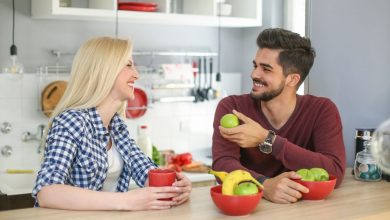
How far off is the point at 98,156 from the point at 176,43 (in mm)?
2397

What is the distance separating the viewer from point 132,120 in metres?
4.21

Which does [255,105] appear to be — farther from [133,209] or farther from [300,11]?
[300,11]

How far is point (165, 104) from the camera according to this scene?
14.4 feet

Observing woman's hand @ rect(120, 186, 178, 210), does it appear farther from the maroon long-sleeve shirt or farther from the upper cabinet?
the upper cabinet

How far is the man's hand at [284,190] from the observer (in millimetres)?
1932

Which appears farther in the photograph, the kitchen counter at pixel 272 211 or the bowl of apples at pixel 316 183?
the bowl of apples at pixel 316 183

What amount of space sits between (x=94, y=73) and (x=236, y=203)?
2.53 ft

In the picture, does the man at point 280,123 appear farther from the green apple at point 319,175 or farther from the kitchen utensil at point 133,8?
the kitchen utensil at point 133,8

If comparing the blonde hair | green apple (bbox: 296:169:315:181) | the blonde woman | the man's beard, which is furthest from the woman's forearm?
the man's beard

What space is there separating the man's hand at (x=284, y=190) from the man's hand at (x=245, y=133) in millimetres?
228

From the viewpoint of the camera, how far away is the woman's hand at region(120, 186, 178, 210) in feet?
5.87

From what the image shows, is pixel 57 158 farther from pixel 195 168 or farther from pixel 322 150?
pixel 195 168

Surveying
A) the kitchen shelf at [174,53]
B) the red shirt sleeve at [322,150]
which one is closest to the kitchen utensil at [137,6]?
the kitchen shelf at [174,53]

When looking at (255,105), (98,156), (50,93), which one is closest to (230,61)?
(50,93)
